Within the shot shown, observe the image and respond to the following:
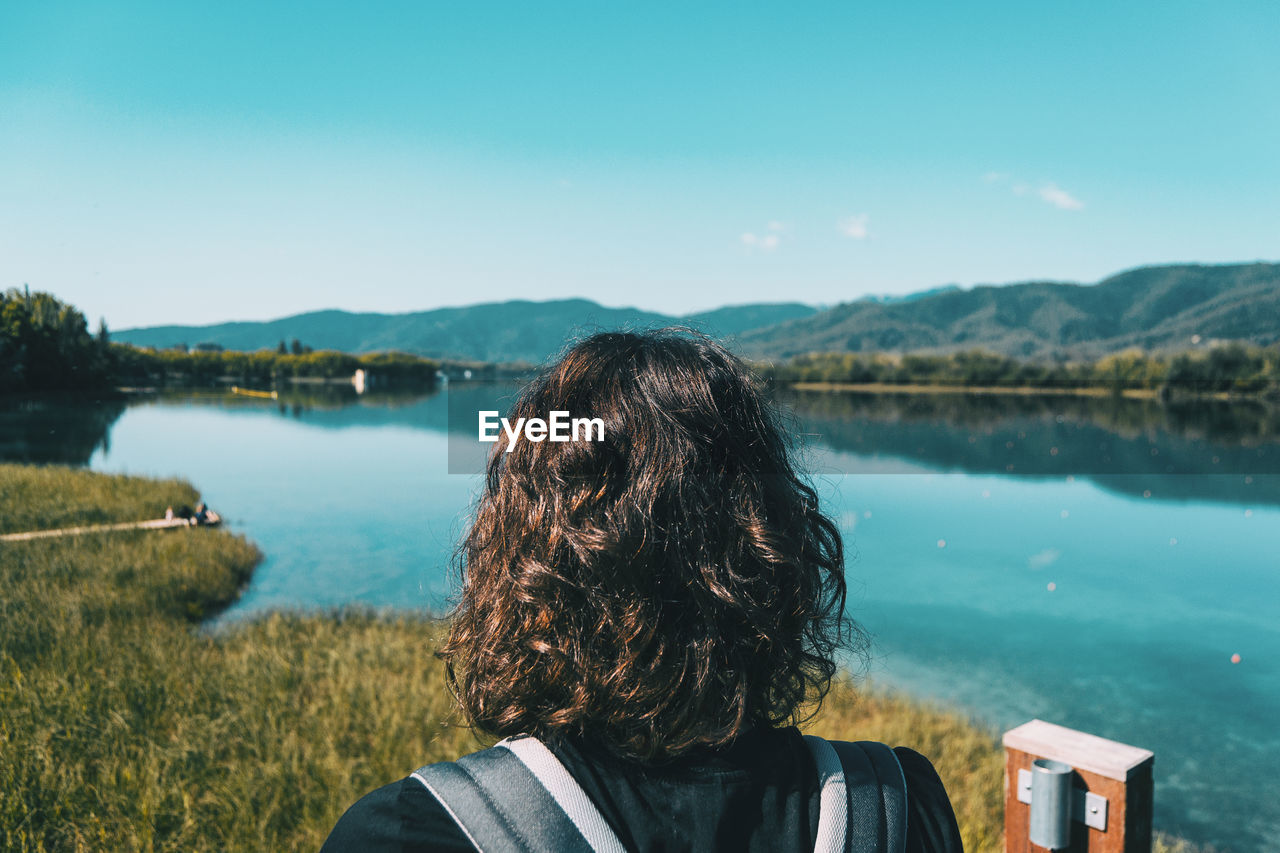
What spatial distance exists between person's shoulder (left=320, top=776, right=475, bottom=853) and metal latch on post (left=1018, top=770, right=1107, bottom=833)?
4.54 feet

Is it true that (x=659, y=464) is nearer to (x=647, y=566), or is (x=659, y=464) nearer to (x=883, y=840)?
(x=647, y=566)

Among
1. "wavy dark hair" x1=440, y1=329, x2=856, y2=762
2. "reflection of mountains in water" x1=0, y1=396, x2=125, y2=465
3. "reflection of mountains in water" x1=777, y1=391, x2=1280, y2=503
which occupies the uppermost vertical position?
"wavy dark hair" x1=440, y1=329, x2=856, y2=762

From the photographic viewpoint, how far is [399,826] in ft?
2.58

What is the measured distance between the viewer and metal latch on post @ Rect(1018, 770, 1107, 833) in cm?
153

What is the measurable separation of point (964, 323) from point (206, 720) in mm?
151562

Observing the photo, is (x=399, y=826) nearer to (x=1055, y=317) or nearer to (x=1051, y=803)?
(x=1051, y=803)

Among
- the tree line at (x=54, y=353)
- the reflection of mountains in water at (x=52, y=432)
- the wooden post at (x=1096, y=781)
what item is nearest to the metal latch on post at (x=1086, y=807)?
the wooden post at (x=1096, y=781)

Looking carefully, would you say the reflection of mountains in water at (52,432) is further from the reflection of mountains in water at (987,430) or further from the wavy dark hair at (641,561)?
the wavy dark hair at (641,561)

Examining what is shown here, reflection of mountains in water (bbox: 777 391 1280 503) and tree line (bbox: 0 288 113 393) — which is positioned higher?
tree line (bbox: 0 288 113 393)

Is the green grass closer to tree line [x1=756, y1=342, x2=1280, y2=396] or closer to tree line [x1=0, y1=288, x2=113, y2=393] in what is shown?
tree line [x1=0, y1=288, x2=113, y2=393]

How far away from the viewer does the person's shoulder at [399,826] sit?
0.77 metres

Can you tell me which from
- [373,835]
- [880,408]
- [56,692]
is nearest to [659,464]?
[373,835]

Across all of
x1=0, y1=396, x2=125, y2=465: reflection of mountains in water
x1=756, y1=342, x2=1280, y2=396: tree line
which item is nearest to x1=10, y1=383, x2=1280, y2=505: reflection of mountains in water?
x1=0, y1=396, x2=125, y2=465: reflection of mountains in water

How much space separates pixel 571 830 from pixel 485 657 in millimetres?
320
